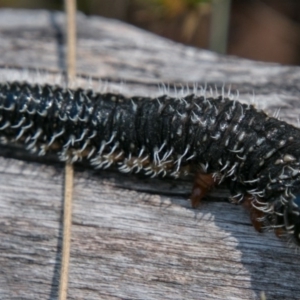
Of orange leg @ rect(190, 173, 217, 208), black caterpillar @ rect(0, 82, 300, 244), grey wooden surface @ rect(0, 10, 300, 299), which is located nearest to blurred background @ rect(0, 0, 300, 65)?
grey wooden surface @ rect(0, 10, 300, 299)

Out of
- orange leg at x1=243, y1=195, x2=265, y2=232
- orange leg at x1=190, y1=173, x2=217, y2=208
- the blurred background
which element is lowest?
orange leg at x1=243, y1=195, x2=265, y2=232

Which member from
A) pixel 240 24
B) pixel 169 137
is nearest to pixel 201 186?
pixel 169 137

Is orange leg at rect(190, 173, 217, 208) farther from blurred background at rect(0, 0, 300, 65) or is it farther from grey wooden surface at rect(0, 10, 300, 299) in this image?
blurred background at rect(0, 0, 300, 65)

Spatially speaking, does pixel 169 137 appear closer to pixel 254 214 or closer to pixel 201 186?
pixel 201 186

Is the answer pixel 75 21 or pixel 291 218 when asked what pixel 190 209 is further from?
pixel 75 21

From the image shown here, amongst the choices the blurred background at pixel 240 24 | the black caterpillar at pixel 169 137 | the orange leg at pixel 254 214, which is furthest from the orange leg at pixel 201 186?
the blurred background at pixel 240 24

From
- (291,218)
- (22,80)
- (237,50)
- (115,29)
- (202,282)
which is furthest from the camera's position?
(237,50)

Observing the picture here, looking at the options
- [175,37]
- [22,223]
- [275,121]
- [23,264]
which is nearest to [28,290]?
[23,264]
